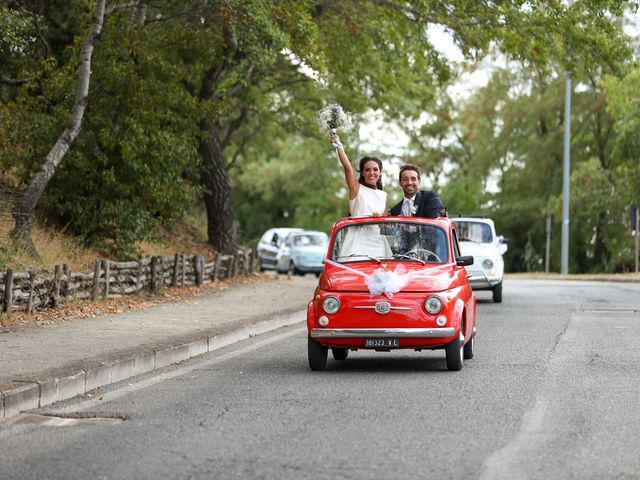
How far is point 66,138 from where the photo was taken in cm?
2067

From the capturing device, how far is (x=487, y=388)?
416 inches

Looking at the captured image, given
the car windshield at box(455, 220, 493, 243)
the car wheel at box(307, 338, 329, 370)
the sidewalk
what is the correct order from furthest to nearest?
the car windshield at box(455, 220, 493, 243)
the car wheel at box(307, 338, 329, 370)
the sidewalk

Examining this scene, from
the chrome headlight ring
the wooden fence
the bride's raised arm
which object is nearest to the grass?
the wooden fence

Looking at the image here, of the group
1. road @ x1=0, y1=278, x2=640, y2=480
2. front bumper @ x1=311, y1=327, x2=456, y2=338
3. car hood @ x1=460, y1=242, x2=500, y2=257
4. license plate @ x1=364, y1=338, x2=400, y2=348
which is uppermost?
car hood @ x1=460, y1=242, x2=500, y2=257

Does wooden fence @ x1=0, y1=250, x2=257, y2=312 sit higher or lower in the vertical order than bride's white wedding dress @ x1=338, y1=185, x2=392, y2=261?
lower

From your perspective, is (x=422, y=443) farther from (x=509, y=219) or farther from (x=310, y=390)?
(x=509, y=219)

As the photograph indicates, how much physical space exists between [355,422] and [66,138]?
13238 millimetres

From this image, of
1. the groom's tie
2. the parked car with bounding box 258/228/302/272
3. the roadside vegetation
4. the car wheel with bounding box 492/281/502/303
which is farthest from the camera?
the parked car with bounding box 258/228/302/272

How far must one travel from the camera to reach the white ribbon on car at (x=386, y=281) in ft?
38.3

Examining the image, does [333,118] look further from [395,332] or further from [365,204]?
[395,332]

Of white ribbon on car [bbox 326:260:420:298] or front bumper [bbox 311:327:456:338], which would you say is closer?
front bumper [bbox 311:327:456:338]

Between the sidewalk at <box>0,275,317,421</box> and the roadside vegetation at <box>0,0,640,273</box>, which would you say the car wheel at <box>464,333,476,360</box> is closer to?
the sidewalk at <box>0,275,317,421</box>

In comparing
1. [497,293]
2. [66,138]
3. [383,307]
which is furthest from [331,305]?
[497,293]

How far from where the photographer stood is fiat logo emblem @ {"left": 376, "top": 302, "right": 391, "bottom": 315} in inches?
457
